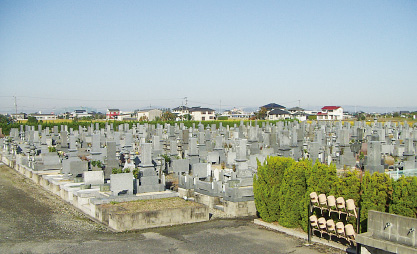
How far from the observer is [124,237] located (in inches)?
388

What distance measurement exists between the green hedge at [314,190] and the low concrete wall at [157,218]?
1.79 metres

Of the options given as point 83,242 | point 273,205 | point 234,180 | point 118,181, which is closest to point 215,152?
point 234,180

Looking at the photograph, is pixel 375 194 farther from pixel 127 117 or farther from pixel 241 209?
pixel 127 117

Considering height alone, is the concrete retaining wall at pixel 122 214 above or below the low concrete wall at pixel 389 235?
below

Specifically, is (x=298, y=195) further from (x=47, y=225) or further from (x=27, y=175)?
(x=27, y=175)

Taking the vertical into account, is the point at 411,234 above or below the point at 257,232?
above

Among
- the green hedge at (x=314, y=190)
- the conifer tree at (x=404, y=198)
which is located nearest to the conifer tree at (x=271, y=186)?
the green hedge at (x=314, y=190)

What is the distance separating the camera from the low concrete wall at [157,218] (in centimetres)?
1052

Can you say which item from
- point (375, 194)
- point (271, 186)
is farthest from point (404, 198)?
point (271, 186)

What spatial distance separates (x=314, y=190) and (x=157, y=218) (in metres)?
4.29

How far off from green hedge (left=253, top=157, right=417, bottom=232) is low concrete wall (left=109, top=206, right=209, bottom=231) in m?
1.79

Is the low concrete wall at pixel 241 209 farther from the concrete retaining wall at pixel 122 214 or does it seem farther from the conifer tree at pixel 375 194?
the conifer tree at pixel 375 194

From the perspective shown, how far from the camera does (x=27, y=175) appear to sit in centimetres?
1984

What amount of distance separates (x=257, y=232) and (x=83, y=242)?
4298 mm
